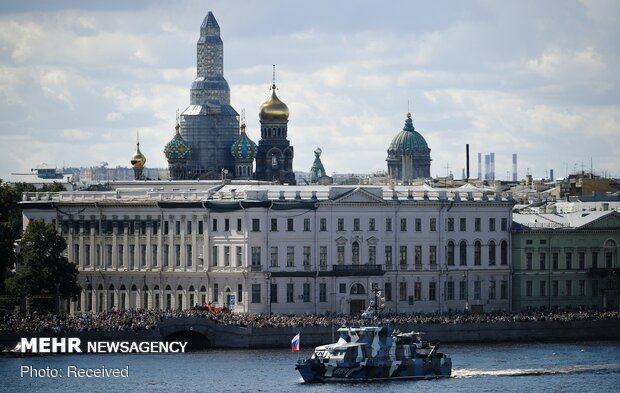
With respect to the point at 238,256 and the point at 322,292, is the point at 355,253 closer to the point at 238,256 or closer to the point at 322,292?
the point at 322,292

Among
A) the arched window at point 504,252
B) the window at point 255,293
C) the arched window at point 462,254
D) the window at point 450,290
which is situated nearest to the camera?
the window at point 255,293

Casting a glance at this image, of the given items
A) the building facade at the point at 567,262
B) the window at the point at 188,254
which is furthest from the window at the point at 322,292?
the building facade at the point at 567,262

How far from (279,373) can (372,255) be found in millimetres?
32332

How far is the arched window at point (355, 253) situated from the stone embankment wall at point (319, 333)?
13817 mm

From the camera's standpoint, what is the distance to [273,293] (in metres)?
162

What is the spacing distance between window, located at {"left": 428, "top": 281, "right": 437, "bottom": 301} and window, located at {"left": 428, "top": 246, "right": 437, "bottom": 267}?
131 centimetres

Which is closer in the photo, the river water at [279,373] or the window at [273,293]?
the river water at [279,373]

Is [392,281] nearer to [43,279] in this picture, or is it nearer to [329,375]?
[43,279]

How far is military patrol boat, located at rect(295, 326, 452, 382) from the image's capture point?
132m

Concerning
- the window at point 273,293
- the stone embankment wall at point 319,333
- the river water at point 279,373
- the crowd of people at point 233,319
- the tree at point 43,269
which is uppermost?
the tree at point 43,269

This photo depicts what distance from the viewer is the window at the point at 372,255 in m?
165

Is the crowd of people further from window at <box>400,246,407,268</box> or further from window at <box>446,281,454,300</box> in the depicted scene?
window at <box>400,246,407,268</box>

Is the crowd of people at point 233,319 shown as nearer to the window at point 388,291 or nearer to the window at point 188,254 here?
the window at point 388,291

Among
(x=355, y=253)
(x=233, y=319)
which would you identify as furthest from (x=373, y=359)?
(x=355, y=253)
